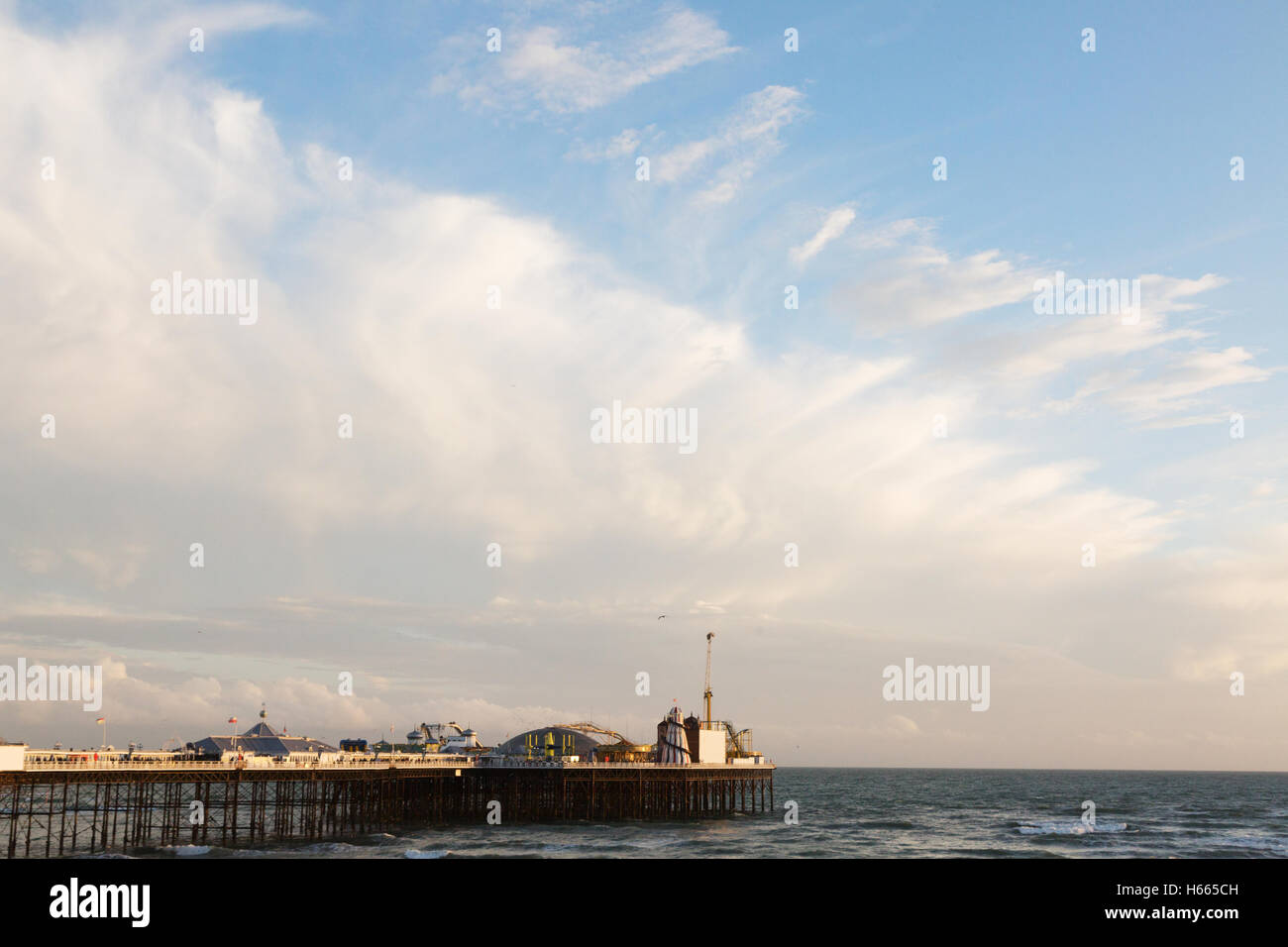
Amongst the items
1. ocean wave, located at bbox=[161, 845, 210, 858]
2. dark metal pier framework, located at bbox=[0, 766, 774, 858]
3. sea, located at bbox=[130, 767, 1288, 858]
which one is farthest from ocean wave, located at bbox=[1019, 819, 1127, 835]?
ocean wave, located at bbox=[161, 845, 210, 858]

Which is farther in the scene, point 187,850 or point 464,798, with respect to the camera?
point 464,798

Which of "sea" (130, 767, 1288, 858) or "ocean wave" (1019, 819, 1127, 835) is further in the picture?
"ocean wave" (1019, 819, 1127, 835)

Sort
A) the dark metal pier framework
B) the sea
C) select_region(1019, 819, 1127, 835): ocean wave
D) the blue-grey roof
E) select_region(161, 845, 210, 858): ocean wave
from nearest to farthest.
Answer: select_region(161, 845, 210, 858): ocean wave < the sea < the dark metal pier framework < select_region(1019, 819, 1127, 835): ocean wave < the blue-grey roof

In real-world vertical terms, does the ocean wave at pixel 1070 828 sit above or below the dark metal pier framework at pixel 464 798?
below

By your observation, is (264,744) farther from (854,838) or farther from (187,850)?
(854,838)

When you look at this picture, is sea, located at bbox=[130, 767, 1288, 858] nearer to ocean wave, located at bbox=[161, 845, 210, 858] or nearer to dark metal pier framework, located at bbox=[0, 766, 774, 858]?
ocean wave, located at bbox=[161, 845, 210, 858]

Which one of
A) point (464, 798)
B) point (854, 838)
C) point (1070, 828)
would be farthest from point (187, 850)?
point (1070, 828)

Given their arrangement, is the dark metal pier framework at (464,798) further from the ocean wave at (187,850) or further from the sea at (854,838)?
the ocean wave at (187,850)

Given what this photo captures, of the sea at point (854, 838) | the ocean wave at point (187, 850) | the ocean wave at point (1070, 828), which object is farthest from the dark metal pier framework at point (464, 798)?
the ocean wave at point (1070, 828)

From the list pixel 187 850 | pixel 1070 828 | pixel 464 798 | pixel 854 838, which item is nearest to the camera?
pixel 187 850
